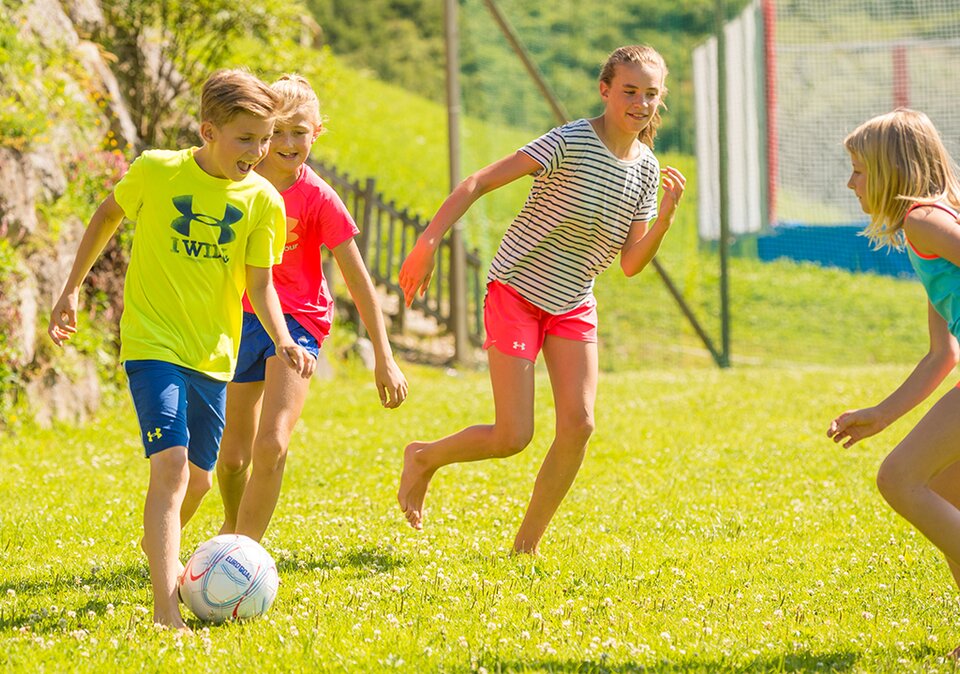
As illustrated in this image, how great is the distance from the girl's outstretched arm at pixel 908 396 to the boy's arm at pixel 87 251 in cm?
275

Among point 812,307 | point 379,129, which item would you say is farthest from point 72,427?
point 379,129

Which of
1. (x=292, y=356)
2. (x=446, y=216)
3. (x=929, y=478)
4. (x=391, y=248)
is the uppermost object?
(x=446, y=216)

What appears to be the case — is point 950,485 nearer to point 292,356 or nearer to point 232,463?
point 292,356

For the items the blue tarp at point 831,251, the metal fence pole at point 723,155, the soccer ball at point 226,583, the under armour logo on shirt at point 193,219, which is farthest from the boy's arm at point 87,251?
the blue tarp at point 831,251

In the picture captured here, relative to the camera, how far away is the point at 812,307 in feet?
59.7

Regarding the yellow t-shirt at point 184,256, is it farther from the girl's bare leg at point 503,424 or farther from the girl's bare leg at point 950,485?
the girl's bare leg at point 950,485

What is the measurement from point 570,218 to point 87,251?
2.09 metres

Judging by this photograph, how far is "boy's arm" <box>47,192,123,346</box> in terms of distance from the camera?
4.62 m

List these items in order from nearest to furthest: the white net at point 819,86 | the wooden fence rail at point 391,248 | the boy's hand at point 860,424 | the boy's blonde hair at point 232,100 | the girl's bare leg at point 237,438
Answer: the boy's hand at point 860,424, the boy's blonde hair at point 232,100, the girl's bare leg at point 237,438, the wooden fence rail at point 391,248, the white net at point 819,86

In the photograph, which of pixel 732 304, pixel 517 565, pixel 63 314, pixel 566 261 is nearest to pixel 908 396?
pixel 566 261

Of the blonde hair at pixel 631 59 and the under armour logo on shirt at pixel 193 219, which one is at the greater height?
the blonde hair at pixel 631 59

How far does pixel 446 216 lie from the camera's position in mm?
5020

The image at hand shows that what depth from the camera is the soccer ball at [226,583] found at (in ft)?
14.2

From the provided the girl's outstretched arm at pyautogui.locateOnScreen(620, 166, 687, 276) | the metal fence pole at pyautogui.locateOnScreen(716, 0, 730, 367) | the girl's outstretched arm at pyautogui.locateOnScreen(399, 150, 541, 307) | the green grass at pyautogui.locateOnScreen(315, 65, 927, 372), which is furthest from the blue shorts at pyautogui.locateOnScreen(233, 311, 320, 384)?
the metal fence pole at pyautogui.locateOnScreen(716, 0, 730, 367)
